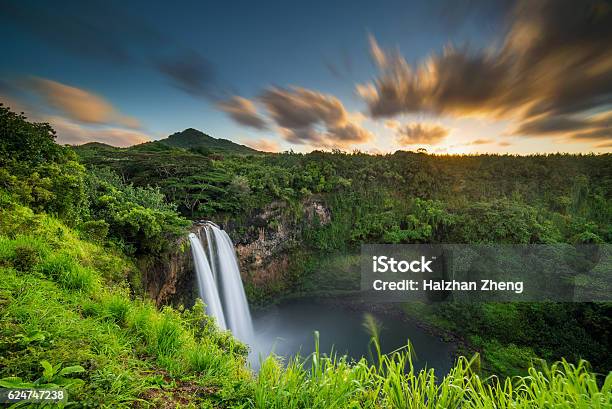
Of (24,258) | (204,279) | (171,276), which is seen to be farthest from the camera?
(204,279)

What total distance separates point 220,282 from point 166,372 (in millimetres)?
11713

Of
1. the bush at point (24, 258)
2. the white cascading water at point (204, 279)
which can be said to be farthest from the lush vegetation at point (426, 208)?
the bush at point (24, 258)

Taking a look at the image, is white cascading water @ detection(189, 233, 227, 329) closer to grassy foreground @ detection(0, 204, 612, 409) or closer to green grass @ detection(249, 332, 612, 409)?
grassy foreground @ detection(0, 204, 612, 409)

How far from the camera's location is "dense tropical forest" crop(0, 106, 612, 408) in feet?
6.72

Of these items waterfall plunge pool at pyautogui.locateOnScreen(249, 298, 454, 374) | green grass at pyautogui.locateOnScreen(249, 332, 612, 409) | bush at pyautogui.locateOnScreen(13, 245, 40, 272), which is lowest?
waterfall plunge pool at pyautogui.locateOnScreen(249, 298, 454, 374)

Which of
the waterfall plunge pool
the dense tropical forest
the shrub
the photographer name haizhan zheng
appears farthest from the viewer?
the photographer name haizhan zheng

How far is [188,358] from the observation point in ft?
8.86

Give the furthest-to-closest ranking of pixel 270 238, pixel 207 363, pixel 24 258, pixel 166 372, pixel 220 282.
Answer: pixel 270 238
pixel 220 282
pixel 24 258
pixel 207 363
pixel 166 372

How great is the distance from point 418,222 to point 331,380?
19624 millimetres

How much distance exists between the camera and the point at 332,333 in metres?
15.4

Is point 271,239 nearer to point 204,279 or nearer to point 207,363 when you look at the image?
→ point 204,279

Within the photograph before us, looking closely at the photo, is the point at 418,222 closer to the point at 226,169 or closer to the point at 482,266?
the point at 482,266

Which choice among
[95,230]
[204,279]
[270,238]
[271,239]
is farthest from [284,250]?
[95,230]

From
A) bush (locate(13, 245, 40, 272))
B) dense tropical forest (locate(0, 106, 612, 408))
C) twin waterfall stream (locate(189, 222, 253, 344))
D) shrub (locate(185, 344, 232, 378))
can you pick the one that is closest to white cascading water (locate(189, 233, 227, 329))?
twin waterfall stream (locate(189, 222, 253, 344))
